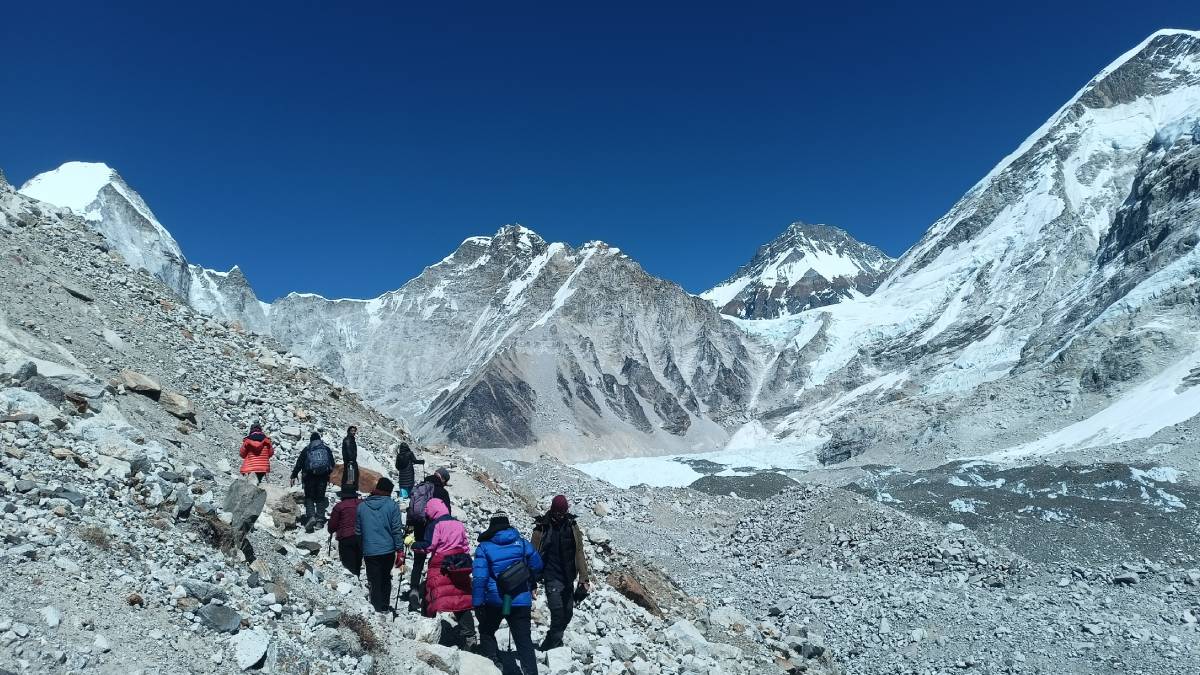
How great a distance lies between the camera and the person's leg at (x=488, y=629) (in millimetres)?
8297

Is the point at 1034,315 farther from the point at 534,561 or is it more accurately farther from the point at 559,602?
the point at 534,561

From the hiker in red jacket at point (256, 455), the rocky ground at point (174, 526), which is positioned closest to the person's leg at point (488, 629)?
the rocky ground at point (174, 526)

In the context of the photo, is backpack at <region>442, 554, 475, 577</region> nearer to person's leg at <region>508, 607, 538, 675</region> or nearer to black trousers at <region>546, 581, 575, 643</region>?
person's leg at <region>508, 607, 538, 675</region>

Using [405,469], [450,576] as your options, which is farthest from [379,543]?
[405,469]

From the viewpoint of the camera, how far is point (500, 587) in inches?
319

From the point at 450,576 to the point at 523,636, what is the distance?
1074 mm

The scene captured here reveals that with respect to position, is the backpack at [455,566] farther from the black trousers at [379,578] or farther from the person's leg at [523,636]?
the black trousers at [379,578]

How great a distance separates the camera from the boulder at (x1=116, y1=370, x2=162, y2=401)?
1316cm

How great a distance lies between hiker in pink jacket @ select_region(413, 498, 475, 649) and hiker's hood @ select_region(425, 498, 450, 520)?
253 millimetres

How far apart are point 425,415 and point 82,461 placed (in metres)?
150

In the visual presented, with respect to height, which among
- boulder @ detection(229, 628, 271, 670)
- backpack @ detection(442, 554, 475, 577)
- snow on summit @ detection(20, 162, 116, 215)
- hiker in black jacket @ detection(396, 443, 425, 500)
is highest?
snow on summit @ detection(20, 162, 116, 215)

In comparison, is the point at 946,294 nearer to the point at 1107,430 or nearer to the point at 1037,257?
the point at 1037,257

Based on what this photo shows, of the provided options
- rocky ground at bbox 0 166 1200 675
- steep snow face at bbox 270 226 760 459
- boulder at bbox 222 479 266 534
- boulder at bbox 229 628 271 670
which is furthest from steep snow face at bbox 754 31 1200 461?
boulder at bbox 229 628 271 670

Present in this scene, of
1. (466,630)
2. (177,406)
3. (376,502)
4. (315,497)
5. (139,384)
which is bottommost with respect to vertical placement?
(466,630)
